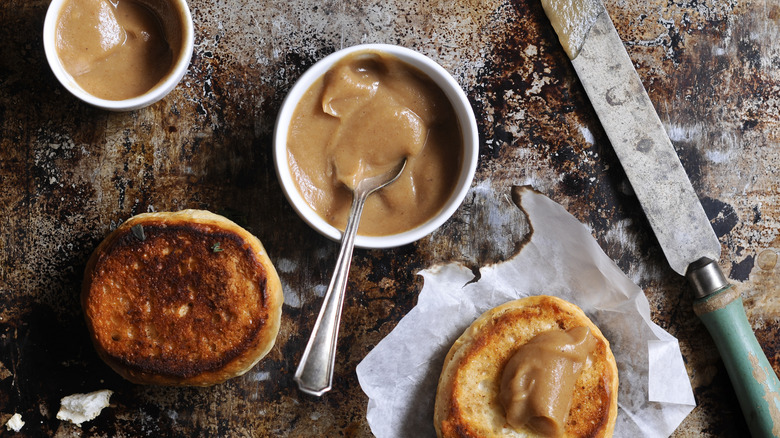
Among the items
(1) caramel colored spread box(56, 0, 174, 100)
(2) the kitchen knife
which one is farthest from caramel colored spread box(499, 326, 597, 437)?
(1) caramel colored spread box(56, 0, 174, 100)

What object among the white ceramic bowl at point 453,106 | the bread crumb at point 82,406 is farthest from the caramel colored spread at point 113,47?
the bread crumb at point 82,406

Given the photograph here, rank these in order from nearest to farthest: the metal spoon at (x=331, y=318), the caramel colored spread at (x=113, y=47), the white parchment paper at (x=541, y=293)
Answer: the metal spoon at (x=331, y=318), the caramel colored spread at (x=113, y=47), the white parchment paper at (x=541, y=293)

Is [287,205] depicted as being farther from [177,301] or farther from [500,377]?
[500,377]

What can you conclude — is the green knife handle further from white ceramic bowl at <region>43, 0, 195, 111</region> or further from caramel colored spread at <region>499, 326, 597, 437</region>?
white ceramic bowl at <region>43, 0, 195, 111</region>

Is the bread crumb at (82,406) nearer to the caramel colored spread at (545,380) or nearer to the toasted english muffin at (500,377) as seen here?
the toasted english muffin at (500,377)

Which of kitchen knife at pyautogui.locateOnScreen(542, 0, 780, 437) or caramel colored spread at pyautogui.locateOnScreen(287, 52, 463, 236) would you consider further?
kitchen knife at pyautogui.locateOnScreen(542, 0, 780, 437)

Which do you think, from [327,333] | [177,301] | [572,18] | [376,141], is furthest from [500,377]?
[572,18]
